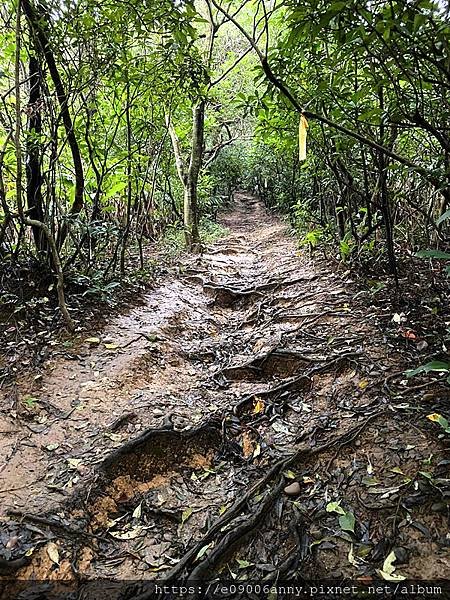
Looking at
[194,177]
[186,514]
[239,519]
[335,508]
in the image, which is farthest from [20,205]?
[194,177]

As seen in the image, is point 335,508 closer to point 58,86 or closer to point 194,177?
point 58,86

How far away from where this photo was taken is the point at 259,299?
613cm

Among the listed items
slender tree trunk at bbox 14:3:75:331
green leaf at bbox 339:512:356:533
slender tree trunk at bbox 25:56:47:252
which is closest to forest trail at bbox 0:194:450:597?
green leaf at bbox 339:512:356:533

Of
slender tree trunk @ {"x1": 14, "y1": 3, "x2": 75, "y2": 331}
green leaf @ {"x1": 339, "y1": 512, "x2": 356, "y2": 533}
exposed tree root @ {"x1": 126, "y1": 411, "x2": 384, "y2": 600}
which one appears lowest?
exposed tree root @ {"x1": 126, "y1": 411, "x2": 384, "y2": 600}

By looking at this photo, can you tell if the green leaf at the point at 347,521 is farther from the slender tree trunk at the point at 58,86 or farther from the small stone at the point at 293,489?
the slender tree trunk at the point at 58,86

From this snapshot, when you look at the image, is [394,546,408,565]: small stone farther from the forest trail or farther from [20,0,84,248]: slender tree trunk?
[20,0,84,248]: slender tree trunk

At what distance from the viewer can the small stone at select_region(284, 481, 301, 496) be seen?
7.93 ft

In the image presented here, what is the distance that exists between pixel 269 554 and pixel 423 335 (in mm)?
2353

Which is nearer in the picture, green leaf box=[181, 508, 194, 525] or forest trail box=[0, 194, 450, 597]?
forest trail box=[0, 194, 450, 597]

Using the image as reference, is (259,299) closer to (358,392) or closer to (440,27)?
(358,392)

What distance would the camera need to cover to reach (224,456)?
10.1 ft

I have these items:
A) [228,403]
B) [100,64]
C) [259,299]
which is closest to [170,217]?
[259,299]

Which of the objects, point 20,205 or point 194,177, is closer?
point 20,205

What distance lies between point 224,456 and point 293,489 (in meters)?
0.77
